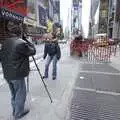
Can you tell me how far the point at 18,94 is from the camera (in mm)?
6086

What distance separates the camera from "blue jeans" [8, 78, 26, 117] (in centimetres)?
602

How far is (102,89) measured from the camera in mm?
9523

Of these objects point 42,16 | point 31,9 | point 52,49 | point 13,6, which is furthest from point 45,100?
point 42,16

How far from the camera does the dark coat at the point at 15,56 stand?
581 centimetres

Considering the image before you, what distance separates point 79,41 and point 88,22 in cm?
11523

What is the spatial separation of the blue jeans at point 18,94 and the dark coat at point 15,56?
0.14 meters

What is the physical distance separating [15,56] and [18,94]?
70 cm

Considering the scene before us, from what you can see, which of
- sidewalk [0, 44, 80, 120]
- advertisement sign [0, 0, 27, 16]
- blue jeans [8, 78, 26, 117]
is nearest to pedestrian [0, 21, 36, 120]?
blue jeans [8, 78, 26, 117]

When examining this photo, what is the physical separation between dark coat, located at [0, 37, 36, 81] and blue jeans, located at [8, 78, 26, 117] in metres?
0.14

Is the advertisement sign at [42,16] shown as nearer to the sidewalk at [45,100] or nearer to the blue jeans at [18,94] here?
the sidewalk at [45,100]

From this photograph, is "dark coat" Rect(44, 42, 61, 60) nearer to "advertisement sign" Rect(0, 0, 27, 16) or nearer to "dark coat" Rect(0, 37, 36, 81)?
"dark coat" Rect(0, 37, 36, 81)

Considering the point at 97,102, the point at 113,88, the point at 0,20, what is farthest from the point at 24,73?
the point at 0,20

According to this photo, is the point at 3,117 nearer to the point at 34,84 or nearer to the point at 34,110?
the point at 34,110

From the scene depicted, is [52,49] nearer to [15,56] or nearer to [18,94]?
[18,94]
